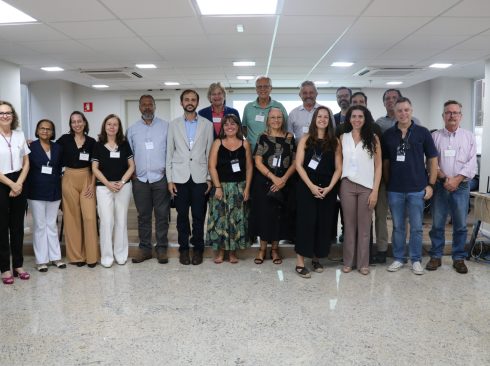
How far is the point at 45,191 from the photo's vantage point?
3.80 metres

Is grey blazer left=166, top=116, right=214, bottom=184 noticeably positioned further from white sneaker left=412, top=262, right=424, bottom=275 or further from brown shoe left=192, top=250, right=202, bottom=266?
white sneaker left=412, top=262, right=424, bottom=275

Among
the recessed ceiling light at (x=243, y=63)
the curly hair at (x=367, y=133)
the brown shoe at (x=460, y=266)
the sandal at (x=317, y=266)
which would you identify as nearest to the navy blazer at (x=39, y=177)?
the sandal at (x=317, y=266)

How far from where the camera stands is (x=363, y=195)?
12.2 ft

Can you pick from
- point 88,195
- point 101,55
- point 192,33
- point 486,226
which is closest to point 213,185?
point 88,195

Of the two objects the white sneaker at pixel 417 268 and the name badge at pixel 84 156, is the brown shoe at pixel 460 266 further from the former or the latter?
the name badge at pixel 84 156

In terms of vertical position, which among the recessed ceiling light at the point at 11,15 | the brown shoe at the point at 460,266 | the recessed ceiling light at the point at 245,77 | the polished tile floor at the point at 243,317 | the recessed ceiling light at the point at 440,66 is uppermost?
the recessed ceiling light at the point at 245,77

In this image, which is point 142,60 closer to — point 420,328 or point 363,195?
point 363,195

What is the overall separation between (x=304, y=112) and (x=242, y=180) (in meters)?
1.00

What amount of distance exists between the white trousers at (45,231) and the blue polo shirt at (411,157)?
10.9 ft

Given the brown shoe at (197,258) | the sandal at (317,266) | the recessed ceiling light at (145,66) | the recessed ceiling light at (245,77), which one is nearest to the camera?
the sandal at (317,266)

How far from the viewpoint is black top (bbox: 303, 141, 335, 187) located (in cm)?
367

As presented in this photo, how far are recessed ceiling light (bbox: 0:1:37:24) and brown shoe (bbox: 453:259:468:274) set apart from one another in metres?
4.95

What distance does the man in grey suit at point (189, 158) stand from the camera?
393 centimetres

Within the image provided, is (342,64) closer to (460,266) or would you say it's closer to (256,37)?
(256,37)
